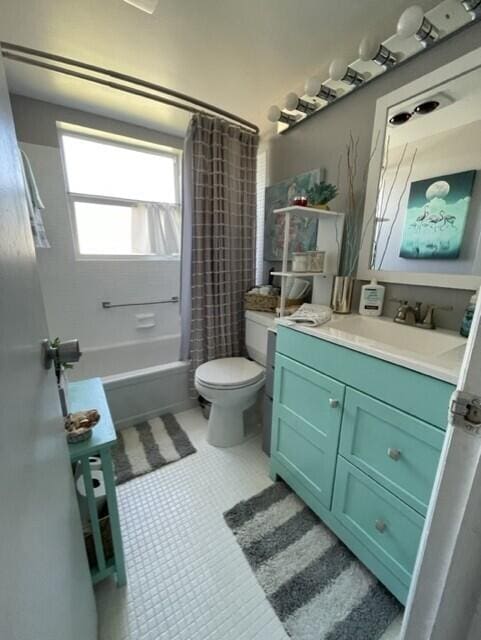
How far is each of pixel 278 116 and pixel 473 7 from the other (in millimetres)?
932

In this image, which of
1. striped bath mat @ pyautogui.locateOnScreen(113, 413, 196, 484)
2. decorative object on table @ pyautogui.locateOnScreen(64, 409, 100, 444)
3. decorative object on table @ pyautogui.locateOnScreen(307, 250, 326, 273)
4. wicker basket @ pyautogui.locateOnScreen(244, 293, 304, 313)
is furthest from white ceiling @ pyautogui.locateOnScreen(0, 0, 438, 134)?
striped bath mat @ pyautogui.locateOnScreen(113, 413, 196, 484)

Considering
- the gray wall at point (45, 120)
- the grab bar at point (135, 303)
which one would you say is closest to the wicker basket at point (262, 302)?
the grab bar at point (135, 303)

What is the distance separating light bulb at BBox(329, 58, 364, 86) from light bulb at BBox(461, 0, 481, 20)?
0.41 m

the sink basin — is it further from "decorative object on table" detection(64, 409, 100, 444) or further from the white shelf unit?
"decorative object on table" detection(64, 409, 100, 444)

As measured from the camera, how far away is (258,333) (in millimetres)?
1813

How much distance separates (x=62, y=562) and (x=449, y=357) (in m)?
1.13

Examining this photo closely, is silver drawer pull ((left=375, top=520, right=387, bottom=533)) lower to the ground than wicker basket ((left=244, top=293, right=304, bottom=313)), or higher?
lower

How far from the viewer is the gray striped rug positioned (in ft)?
2.94

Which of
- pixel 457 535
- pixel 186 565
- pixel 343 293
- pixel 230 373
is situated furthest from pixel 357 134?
pixel 186 565

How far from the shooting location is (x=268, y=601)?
95cm

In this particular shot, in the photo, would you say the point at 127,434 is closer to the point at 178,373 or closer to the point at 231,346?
the point at 178,373

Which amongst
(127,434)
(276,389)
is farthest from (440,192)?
(127,434)

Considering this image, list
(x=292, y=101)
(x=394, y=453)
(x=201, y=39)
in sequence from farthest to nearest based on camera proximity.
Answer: (x=292, y=101) < (x=201, y=39) < (x=394, y=453)

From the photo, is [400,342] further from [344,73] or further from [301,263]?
[344,73]
